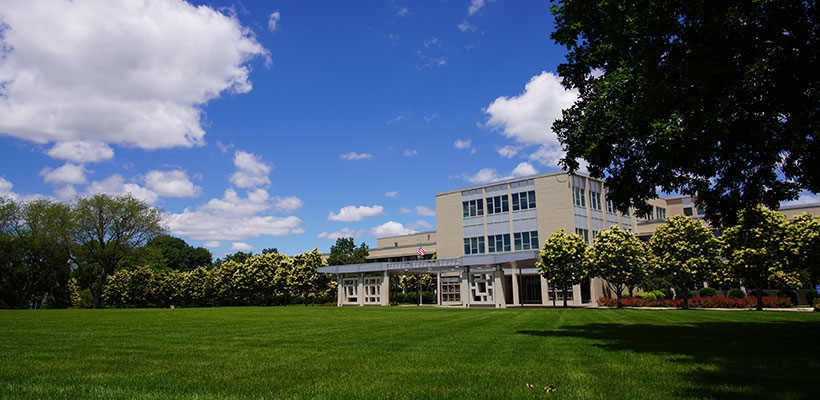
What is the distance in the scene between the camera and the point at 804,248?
1138 inches

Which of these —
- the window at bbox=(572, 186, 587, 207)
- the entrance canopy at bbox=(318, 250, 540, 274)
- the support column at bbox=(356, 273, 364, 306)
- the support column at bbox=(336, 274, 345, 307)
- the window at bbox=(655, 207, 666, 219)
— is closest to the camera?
the entrance canopy at bbox=(318, 250, 540, 274)

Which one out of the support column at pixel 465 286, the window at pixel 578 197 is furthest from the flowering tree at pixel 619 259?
the support column at pixel 465 286

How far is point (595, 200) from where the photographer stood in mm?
52344

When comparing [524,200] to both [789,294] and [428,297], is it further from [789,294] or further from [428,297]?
[789,294]

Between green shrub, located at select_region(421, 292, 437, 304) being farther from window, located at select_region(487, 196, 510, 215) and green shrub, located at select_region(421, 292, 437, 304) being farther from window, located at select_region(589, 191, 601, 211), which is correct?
window, located at select_region(589, 191, 601, 211)

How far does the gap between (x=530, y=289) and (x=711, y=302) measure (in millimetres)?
19929

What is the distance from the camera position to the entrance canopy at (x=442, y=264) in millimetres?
40006

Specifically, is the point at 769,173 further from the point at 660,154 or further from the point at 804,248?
the point at 804,248

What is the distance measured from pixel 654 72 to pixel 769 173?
247 inches

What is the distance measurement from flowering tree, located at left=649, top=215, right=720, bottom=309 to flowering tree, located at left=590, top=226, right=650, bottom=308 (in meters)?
1.67

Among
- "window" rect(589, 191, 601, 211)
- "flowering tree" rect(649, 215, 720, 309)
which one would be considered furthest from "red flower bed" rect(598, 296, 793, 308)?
"window" rect(589, 191, 601, 211)

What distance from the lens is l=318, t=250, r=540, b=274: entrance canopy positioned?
40.0m

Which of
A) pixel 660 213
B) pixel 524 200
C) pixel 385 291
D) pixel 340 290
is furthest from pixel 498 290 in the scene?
pixel 660 213

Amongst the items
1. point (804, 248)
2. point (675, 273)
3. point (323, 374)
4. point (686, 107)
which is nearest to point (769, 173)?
point (686, 107)
